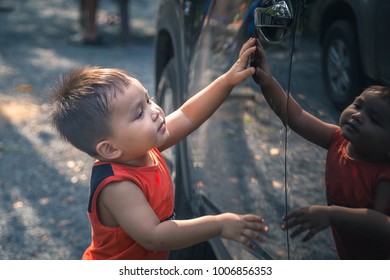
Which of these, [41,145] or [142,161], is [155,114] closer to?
[142,161]

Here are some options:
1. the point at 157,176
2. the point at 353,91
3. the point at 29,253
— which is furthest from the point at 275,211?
the point at 29,253

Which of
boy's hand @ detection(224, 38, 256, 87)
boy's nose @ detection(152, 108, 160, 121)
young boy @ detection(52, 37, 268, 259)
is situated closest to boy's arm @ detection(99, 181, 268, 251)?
young boy @ detection(52, 37, 268, 259)

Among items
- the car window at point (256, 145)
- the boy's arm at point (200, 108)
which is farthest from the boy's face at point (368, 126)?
the boy's arm at point (200, 108)

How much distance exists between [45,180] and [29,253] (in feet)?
3.20

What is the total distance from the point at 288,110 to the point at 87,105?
1.85 ft

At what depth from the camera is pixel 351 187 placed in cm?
139

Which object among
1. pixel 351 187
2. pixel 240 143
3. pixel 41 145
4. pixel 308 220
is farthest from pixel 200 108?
pixel 41 145

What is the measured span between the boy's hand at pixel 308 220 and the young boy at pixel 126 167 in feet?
0.38

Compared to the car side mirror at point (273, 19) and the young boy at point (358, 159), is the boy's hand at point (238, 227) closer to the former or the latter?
the young boy at point (358, 159)

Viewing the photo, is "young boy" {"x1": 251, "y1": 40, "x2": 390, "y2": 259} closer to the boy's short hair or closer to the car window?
the car window

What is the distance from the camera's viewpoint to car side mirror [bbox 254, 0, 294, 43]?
5.24ft

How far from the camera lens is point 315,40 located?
1522 mm

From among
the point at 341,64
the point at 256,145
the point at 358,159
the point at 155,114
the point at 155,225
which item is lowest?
the point at 155,225

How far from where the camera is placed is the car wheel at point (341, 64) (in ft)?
4.59
